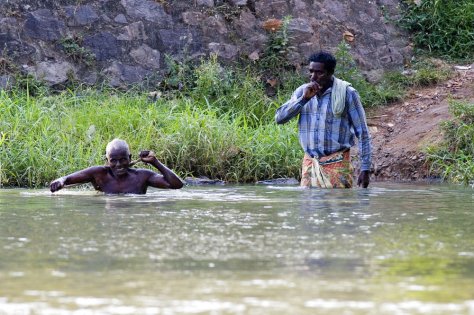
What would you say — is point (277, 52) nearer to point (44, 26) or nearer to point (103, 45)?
point (103, 45)

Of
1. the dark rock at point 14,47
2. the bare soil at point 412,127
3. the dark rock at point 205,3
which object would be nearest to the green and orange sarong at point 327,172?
the bare soil at point 412,127

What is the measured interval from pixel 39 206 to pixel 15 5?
772 centimetres

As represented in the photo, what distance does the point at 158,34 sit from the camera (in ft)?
49.1

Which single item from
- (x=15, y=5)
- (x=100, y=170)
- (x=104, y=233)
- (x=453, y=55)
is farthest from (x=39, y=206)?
(x=453, y=55)

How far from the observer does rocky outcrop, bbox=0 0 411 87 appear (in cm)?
1433

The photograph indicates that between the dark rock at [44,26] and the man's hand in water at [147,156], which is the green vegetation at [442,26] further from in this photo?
the man's hand in water at [147,156]

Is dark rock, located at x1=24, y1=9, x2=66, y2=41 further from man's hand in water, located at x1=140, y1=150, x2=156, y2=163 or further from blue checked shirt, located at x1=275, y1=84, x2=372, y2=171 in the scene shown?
blue checked shirt, located at x1=275, y1=84, x2=372, y2=171

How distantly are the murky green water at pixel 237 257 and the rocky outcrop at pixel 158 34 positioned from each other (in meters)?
6.90

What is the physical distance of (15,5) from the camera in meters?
14.6

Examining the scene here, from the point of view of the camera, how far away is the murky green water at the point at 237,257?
11.6 ft

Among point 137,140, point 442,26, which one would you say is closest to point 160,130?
point 137,140

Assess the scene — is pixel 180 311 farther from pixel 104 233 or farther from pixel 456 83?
pixel 456 83

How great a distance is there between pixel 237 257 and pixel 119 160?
409 cm

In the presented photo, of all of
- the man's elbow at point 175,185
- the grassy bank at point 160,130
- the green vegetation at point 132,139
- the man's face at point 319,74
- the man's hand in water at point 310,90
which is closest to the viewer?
the man's hand in water at point 310,90
